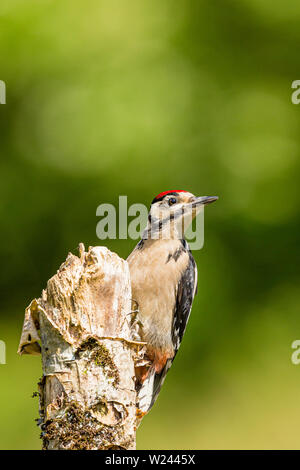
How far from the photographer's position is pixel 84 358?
318 centimetres

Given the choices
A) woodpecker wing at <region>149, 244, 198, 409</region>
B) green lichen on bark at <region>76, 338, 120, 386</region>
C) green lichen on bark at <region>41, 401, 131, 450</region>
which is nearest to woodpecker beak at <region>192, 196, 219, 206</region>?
woodpecker wing at <region>149, 244, 198, 409</region>

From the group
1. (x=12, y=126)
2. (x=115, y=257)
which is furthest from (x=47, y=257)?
(x=115, y=257)

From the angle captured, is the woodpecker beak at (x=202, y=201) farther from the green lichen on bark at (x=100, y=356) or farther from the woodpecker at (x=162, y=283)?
the green lichen on bark at (x=100, y=356)

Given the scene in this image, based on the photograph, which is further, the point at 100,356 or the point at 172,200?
the point at 172,200

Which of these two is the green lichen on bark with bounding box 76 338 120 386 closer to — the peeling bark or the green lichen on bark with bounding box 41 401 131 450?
the peeling bark

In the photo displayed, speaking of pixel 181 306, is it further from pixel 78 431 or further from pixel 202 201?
pixel 78 431

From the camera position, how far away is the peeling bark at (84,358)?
3.11m

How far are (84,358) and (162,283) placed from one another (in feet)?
5.49

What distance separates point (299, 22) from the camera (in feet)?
Answer: 22.8

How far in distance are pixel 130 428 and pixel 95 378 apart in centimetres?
29

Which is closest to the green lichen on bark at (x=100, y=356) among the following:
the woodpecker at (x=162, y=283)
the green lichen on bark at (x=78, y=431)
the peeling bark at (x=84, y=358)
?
the peeling bark at (x=84, y=358)

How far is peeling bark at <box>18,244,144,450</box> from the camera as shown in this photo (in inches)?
122

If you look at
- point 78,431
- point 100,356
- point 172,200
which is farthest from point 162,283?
point 78,431

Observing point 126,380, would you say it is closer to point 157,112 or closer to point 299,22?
point 157,112
